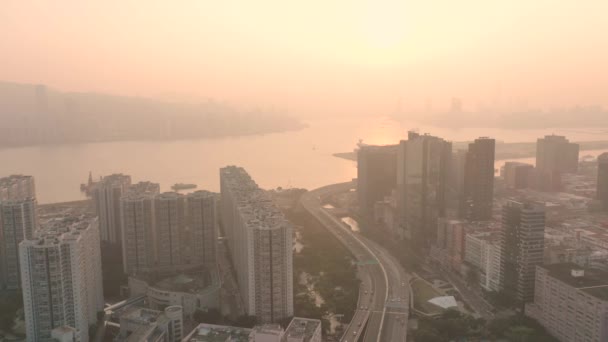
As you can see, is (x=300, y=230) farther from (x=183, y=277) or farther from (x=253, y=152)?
(x=253, y=152)

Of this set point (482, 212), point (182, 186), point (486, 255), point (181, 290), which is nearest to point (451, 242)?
point (486, 255)

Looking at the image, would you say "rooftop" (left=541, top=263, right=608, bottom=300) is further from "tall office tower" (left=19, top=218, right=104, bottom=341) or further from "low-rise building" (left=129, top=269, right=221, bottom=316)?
"tall office tower" (left=19, top=218, right=104, bottom=341)

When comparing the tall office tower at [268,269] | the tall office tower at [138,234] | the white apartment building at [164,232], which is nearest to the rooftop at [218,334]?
the tall office tower at [268,269]

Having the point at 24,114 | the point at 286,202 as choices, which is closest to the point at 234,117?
the point at 24,114

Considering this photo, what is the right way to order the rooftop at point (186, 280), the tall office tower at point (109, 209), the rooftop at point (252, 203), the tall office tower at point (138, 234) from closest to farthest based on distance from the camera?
the rooftop at point (252, 203) → the rooftop at point (186, 280) → the tall office tower at point (138, 234) → the tall office tower at point (109, 209)

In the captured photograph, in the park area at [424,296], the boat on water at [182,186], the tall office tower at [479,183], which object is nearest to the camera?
the park area at [424,296]

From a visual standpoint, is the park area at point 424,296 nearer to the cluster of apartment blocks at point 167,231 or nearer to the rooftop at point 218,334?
the rooftop at point 218,334

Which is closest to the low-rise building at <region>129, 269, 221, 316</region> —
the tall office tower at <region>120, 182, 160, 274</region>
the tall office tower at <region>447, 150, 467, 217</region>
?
the tall office tower at <region>120, 182, 160, 274</region>
